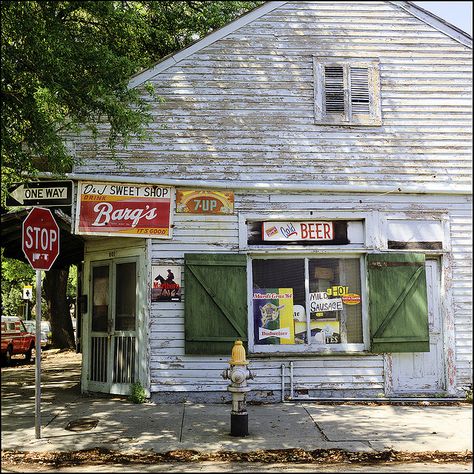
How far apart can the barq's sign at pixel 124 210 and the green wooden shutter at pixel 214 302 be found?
2.69 feet

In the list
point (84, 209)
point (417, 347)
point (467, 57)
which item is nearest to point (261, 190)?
point (84, 209)

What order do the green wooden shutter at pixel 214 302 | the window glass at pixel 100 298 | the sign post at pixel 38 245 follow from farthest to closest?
the window glass at pixel 100 298 → the green wooden shutter at pixel 214 302 → the sign post at pixel 38 245

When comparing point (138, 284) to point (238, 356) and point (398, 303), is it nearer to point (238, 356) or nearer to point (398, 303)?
point (238, 356)

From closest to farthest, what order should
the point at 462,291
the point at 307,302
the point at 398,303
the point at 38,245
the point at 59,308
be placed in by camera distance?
the point at 38,245
the point at 398,303
the point at 307,302
the point at 462,291
the point at 59,308

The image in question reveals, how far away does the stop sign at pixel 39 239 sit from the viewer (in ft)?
25.9

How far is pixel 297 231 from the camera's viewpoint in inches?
431

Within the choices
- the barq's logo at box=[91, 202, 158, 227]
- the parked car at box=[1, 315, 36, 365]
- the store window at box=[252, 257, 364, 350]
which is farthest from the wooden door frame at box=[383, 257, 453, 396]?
the parked car at box=[1, 315, 36, 365]

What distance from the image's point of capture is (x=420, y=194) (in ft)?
36.4

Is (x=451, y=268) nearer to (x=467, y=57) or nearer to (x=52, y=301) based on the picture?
(x=467, y=57)

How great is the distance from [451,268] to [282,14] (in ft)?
18.4

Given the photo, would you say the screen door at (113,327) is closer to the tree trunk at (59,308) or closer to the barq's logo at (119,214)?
the barq's logo at (119,214)

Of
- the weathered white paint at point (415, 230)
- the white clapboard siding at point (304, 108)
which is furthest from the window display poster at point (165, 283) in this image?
the weathered white paint at point (415, 230)

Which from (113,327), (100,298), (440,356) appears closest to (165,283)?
(113,327)

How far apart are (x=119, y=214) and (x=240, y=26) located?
4138 mm
